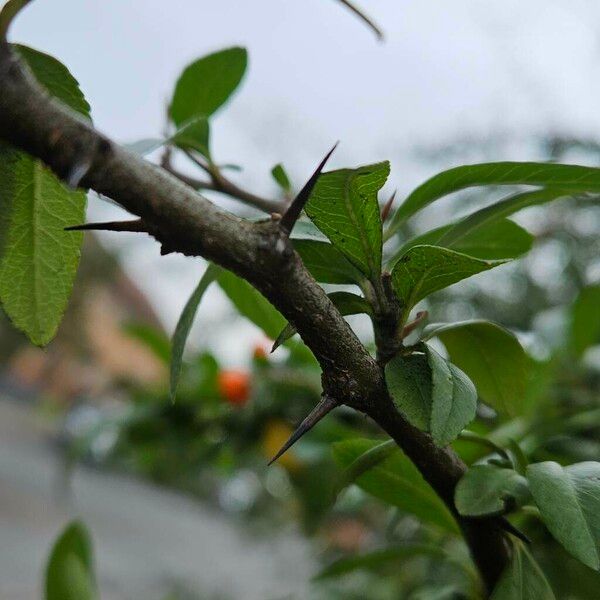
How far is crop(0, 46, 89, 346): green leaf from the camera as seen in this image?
22cm

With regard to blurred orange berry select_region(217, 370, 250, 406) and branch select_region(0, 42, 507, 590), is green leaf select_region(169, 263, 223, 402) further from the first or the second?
blurred orange berry select_region(217, 370, 250, 406)

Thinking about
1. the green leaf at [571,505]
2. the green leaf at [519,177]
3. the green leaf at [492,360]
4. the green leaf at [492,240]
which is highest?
the green leaf at [519,177]

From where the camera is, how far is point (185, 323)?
258mm

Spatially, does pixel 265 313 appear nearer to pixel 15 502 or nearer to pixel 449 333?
pixel 449 333

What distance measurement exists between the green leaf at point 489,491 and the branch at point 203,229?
0.05 ft

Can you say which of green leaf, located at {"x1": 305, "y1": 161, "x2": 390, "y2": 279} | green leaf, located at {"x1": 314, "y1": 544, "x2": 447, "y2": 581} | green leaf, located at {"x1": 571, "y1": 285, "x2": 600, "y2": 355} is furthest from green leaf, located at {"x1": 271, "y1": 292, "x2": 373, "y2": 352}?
green leaf, located at {"x1": 571, "y1": 285, "x2": 600, "y2": 355}

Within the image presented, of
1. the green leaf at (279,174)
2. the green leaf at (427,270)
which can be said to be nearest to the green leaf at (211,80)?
the green leaf at (279,174)

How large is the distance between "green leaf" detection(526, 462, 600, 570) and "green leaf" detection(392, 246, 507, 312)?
60 millimetres

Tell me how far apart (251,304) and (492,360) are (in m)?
0.10

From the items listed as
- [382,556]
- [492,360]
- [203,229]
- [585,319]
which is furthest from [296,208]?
[585,319]

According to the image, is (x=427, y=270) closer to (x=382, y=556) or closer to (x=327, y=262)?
(x=327, y=262)

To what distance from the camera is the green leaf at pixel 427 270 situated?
22 centimetres

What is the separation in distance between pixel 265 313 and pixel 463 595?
0.15 metres

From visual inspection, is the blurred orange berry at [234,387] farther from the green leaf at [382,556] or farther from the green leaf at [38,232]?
the green leaf at [38,232]
